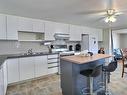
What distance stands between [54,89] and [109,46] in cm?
507

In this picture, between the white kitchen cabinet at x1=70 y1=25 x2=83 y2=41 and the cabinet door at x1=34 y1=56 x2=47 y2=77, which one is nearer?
the cabinet door at x1=34 y1=56 x2=47 y2=77

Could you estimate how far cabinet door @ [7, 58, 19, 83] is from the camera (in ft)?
11.1

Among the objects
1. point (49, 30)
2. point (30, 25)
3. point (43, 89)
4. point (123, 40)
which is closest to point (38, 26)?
point (30, 25)

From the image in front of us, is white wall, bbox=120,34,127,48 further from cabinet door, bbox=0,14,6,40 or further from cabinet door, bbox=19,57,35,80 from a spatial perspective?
cabinet door, bbox=0,14,6,40

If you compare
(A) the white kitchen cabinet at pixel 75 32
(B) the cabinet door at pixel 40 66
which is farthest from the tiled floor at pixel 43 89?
(A) the white kitchen cabinet at pixel 75 32

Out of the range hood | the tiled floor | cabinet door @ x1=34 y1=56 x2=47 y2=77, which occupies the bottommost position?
the tiled floor

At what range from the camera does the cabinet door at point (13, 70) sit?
3369 millimetres

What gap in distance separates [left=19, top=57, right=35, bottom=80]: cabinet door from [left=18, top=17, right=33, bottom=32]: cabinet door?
1046 mm

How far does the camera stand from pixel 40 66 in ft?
13.4

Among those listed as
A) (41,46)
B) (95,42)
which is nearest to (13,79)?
(41,46)

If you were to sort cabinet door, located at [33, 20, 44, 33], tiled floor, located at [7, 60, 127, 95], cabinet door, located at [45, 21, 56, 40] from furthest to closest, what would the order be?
cabinet door, located at [45, 21, 56, 40] < cabinet door, located at [33, 20, 44, 33] < tiled floor, located at [7, 60, 127, 95]

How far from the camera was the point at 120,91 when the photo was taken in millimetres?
2975

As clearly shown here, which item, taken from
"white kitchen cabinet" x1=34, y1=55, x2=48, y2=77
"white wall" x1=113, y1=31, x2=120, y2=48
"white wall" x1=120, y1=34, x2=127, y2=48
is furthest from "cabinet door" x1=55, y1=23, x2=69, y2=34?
"white wall" x1=120, y1=34, x2=127, y2=48

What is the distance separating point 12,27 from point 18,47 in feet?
2.70
